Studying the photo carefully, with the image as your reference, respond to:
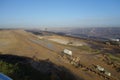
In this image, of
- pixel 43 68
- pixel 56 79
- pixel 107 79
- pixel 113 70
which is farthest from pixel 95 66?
pixel 56 79

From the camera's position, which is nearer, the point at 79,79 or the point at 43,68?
the point at 79,79

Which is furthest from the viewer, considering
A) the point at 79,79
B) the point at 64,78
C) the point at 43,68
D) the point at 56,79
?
the point at 43,68

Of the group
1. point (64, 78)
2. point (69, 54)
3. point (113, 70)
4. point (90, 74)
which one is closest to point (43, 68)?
point (64, 78)

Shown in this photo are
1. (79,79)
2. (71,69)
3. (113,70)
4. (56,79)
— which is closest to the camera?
(56,79)

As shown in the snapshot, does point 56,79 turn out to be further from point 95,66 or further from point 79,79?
point 95,66

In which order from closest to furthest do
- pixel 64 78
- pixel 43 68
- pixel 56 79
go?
pixel 56 79 → pixel 64 78 → pixel 43 68

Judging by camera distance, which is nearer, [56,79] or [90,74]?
[56,79]

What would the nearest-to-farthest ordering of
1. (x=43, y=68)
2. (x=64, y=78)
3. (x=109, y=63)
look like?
(x=64, y=78) < (x=43, y=68) < (x=109, y=63)

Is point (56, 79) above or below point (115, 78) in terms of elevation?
above

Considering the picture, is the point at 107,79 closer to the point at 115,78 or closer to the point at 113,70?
the point at 115,78
